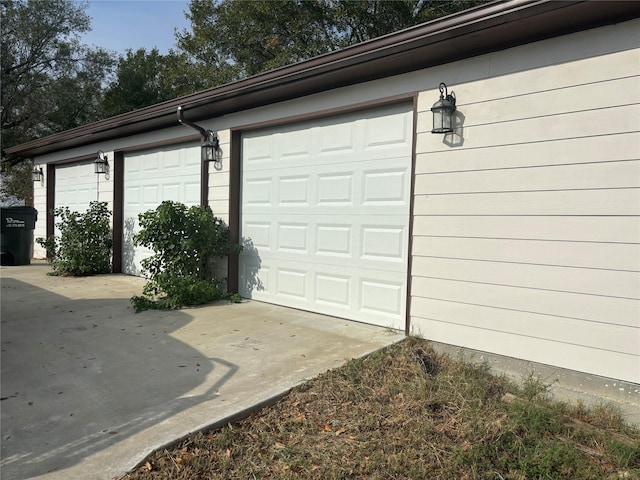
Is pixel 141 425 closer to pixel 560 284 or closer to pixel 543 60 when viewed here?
pixel 560 284

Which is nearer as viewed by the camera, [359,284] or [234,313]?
[359,284]

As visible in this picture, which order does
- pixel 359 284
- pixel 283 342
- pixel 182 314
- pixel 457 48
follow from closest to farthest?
pixel 457 48 < pixel 283 342 < pixel 359 284 < pixel 182 314

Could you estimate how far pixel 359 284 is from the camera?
189 inches

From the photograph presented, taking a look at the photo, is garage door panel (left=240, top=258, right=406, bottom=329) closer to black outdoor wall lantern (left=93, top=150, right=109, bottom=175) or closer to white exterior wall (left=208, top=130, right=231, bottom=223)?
white exterior wall (left=208, top=130, right=231, bottom=223)

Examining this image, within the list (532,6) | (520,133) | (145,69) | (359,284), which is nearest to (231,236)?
(359,284)

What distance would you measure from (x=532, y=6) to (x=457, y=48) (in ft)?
2.40

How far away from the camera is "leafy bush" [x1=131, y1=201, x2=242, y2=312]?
5.61 metres

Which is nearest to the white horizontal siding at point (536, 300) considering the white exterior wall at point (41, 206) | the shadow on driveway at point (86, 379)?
the shadow on driveway at point (86, 379)

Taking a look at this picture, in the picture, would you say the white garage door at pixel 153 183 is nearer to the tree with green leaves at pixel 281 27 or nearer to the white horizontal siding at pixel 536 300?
the white horizontal siding at pixel 536 300

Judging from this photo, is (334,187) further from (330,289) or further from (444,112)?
(444,112)

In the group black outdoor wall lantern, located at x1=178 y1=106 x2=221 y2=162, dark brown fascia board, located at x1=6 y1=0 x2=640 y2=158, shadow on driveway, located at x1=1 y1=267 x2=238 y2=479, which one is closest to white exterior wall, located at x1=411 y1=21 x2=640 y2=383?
dark brown fascia board, located at x1=6 y1=0 x2=640 y2=158

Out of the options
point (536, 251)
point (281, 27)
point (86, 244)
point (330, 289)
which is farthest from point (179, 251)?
point (281, 27)

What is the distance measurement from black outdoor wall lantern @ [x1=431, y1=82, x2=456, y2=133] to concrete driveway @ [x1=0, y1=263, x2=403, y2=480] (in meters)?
1.98

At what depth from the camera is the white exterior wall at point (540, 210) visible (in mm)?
3121
